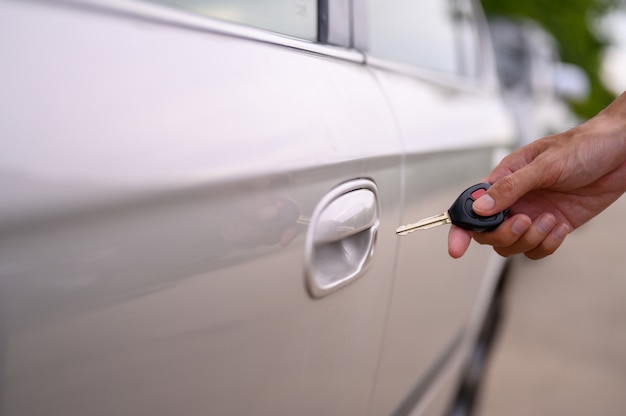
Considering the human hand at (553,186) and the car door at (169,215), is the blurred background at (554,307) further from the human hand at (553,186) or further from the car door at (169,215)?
the car door at (169,215)

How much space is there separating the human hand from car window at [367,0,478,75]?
0.52m

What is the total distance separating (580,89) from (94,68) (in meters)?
6.27

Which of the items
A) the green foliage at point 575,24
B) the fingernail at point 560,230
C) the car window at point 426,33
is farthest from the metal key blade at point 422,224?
the green foliage at point 575,24

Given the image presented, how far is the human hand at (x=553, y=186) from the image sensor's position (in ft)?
4.88

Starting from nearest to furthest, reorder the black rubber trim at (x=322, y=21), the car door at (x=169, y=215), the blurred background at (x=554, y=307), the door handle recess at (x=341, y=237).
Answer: the car door at (x=169, y=215), the door handle recess at (x=341, y=237), the black rubber trim at (x=322, y=21), the blurred background at (x=554, y=307)

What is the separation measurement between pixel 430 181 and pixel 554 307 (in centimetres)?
358

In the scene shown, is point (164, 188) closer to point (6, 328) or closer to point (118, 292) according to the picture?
point (118, 292)

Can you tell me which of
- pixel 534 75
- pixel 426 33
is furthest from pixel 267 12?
pixel 534 75

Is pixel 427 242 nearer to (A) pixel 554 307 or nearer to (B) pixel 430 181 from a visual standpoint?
(B) pixel 430 181

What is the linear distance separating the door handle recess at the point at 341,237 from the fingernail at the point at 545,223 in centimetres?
33

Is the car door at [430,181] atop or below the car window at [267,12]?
A: below

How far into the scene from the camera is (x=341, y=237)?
135 centimetres

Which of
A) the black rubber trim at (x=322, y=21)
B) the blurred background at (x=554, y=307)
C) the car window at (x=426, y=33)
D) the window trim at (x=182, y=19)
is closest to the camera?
the window trim at (x=182, y=19)

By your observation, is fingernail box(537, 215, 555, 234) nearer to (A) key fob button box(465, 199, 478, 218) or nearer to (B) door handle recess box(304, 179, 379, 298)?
(A) key fob button box(465, 199, 478, 218)
